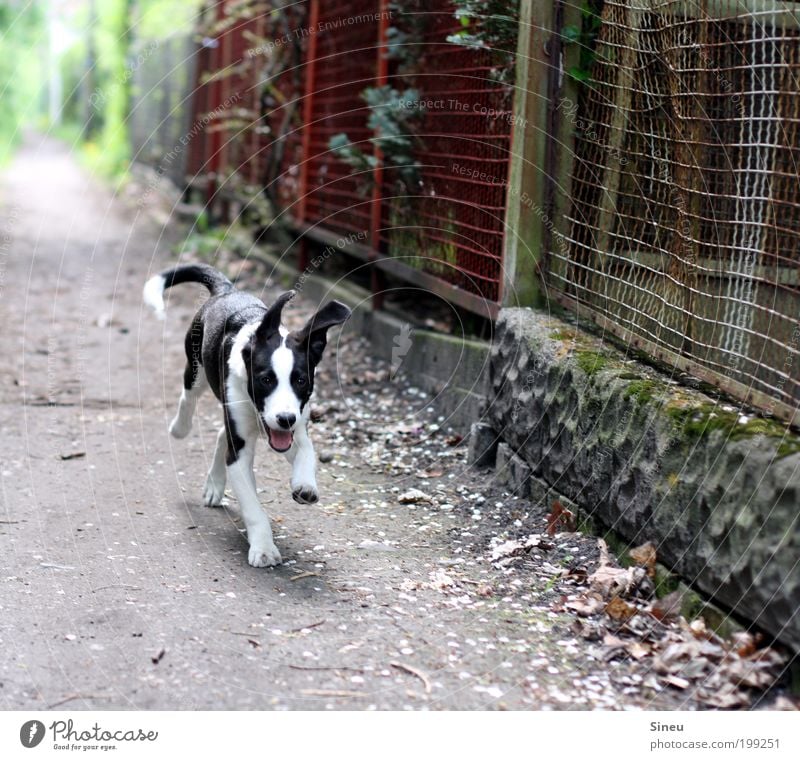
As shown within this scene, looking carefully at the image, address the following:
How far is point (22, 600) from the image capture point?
4.47m

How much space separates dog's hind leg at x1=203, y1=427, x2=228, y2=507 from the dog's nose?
993 millimetres

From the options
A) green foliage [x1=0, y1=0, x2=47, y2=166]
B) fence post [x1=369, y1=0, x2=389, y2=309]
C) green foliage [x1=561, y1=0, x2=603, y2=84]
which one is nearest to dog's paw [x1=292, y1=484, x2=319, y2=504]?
green foliage [x1=561, y1=0, x2=603, y2=84]

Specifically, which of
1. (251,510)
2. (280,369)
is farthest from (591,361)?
(251,510)

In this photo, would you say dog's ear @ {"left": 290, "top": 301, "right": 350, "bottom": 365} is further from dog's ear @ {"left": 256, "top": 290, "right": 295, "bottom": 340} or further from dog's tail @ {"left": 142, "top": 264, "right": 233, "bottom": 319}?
dog's tail @ {"left": 142, "top": 264, "right": 233, "bottom": 319}

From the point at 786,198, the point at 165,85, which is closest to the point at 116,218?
the point at 165,85

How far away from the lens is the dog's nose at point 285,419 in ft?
15.6

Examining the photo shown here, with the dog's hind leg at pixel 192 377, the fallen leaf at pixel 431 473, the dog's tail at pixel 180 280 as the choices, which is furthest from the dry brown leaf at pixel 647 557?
the dog's tail at pixel 180 280

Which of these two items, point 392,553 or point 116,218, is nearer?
point 392,553

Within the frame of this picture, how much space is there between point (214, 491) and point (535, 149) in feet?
8.22

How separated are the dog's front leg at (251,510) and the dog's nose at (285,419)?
428 millimetres

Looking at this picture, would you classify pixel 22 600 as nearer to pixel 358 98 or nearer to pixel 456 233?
pixel 456 233

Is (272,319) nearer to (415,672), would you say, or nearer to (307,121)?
(415,672)

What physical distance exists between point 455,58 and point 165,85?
14.6 meters

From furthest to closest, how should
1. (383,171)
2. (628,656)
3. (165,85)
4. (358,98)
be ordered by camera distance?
(165,85) → (358,98) → (383,171) → (628,656)
